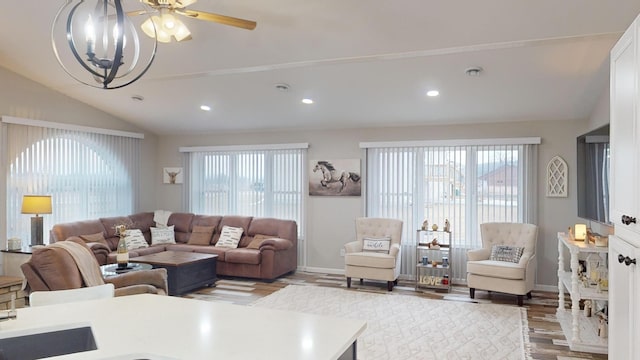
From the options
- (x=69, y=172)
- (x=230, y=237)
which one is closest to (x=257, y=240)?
(x=230, y=237)

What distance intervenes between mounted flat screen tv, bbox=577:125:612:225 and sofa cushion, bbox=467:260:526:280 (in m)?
0.98

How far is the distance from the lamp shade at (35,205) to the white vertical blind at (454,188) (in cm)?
443

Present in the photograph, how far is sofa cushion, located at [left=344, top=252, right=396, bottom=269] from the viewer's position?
5.85 metres

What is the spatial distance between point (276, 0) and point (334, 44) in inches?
34.0

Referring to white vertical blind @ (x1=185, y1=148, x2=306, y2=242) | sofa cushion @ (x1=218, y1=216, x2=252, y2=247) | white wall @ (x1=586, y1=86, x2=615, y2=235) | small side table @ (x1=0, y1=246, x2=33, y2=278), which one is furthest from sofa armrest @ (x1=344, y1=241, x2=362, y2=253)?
small side table @ (x1=0, y1=246, x2=33, y2=278)

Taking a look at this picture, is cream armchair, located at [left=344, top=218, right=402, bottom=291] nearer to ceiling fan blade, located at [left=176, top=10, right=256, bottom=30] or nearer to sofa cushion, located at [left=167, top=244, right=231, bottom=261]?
sofa cushion, located at [left=167, top=244, right=231, bottom=261]

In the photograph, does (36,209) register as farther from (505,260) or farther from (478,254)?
(505,260)

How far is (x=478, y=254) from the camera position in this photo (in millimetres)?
5660

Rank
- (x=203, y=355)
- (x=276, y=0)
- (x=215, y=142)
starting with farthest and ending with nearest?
(x=215, y=142), (x=276, y=0), (x=203, y=355)

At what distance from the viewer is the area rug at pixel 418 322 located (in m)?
3.85

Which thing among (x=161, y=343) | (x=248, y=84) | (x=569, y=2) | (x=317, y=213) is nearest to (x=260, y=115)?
(x=248, y=84)

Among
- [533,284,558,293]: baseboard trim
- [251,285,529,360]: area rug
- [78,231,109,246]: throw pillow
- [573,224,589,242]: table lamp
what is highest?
[573,224,589,242]: table lamp

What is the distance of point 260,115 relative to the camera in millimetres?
6688

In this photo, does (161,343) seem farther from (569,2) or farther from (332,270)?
(332,270)
